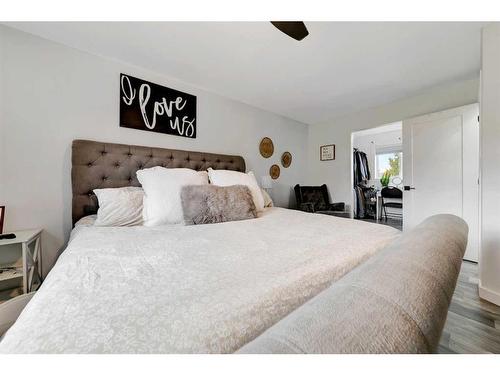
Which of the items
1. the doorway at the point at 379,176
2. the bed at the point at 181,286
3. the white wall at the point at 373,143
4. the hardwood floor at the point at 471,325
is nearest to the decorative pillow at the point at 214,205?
the bed at the point at 181,286

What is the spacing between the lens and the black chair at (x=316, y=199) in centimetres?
337

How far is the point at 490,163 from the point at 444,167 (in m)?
0.98

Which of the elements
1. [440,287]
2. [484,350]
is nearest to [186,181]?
[440,287]

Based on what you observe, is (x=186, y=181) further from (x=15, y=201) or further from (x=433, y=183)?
(x=433, y=183)

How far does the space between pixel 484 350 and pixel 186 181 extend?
7.09 ft

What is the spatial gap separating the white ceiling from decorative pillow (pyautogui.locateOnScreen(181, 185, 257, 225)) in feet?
3.97

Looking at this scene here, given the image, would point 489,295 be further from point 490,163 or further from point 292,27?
point 292,27

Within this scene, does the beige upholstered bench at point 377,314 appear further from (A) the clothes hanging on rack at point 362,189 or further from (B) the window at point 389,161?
(B) the window at point 389,161

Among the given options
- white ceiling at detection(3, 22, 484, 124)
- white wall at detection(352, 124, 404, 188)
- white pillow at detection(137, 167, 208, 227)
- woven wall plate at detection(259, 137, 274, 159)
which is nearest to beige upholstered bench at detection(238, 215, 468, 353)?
white pillow at detection(137, 167, 208, 227)

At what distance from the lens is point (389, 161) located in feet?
17.7

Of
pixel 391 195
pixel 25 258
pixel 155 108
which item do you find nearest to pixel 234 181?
pixel 155 108

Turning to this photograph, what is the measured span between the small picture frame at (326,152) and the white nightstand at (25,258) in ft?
12.4

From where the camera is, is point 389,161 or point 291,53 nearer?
point 291,53

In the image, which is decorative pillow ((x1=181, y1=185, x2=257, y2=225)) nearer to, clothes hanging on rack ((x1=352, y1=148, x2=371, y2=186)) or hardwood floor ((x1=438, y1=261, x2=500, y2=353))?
hardwood floor ((x1=438, y1=261, x2=500, y2=353))
